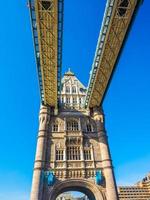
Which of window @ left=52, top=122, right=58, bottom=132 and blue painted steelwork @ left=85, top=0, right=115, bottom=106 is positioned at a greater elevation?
blue painted steelwork @ left=85, top=0, right=115, bottom=106

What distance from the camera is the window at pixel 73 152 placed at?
1580 inches

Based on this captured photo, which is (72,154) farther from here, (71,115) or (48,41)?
(48,41)

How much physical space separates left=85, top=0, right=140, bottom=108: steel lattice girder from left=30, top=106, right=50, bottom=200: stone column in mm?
10814

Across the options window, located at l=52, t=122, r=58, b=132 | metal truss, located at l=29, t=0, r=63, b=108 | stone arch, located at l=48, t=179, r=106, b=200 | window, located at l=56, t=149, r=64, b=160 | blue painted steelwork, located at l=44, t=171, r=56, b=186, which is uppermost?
metal truss, located at l=29, t=0, r=63, b=108

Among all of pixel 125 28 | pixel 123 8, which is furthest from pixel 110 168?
pixel 123 8

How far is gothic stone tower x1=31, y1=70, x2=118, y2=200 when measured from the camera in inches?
1415

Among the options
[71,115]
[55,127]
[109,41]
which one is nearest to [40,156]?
[55,127]

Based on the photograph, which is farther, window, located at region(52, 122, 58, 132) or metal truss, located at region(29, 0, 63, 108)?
window, located at region(52, 122, 58, 132)

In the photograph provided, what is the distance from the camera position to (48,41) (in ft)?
109

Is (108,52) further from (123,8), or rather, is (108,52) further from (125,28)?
(123,8)

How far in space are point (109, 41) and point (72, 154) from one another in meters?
22.3

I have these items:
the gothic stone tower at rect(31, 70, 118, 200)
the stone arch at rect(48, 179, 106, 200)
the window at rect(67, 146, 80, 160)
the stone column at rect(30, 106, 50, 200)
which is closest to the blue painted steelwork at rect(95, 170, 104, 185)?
the gothic stone tower at rect(31, 70, 118, 200)

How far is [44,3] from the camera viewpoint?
28312mm

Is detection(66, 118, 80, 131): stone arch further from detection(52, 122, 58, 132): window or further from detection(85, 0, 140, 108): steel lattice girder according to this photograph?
detection(85, 0, 140, 108): steel lattice girder
